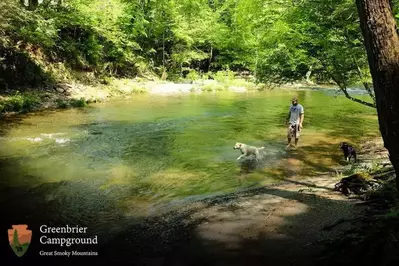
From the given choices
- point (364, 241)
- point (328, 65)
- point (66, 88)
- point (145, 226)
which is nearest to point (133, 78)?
point (66, 88)

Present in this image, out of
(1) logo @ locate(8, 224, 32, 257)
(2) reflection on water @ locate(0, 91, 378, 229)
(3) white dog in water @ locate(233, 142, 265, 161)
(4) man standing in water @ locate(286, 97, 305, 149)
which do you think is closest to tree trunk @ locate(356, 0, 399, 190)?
(2) reflection on water @ locate(0, 91, 378, 229)

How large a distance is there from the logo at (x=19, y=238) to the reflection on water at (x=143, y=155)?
69 cm

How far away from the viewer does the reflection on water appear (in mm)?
9195

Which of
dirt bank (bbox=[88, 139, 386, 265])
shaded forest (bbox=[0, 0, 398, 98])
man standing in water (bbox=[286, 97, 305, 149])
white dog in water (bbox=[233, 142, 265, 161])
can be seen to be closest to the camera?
dirt bank (bbox=[88, 139, 386, 265])

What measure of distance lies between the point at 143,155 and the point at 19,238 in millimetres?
6973

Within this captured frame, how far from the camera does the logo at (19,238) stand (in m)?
6.40

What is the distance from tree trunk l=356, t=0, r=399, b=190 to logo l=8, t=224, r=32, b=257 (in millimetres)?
5954

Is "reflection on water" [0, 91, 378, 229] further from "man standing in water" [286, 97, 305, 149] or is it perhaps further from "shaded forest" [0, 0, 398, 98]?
"shaded forest" [0, 0, 398, 98]

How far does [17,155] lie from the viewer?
12945 millimetres

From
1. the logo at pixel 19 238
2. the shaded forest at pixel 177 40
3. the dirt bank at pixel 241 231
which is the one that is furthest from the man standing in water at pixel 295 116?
the logo at pixel 19 238

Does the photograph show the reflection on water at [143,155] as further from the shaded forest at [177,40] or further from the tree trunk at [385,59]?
the tree trunk at [385,59]

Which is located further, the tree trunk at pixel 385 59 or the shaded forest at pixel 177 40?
the shaded forest at pixel 177 40

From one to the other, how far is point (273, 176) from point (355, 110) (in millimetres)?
18334

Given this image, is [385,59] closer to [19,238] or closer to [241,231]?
[241,231]
